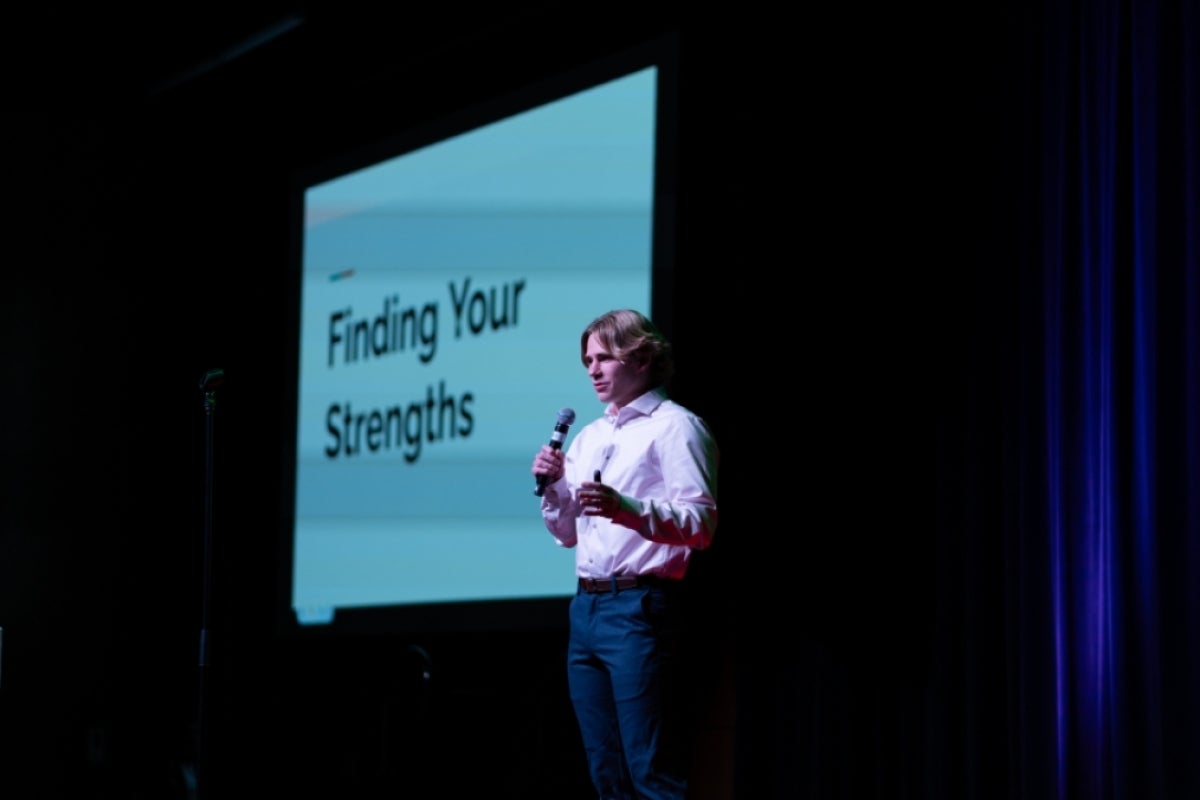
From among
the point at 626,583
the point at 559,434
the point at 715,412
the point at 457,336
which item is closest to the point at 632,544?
the point at 626,583

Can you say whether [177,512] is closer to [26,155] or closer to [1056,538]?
[26,155]

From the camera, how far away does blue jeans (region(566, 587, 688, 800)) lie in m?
2.91

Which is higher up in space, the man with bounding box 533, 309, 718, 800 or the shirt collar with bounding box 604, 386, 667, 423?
the shirt collar with bounding box 604, 386, 667, 423

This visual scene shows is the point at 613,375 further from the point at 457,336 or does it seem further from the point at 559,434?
the point at 457,336

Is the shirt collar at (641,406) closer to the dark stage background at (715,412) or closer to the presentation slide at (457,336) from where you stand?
the dark stage background at (715,412)

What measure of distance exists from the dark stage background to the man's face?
74 centimetres

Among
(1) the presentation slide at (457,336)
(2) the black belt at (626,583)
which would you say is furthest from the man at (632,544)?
(1) the presentation slide at (457,336)

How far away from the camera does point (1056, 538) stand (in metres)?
3.07

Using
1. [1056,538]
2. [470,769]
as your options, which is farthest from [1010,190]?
[470,769]

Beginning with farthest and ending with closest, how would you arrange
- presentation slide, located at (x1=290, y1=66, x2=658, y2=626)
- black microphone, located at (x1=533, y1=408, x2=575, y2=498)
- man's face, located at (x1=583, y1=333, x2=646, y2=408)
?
1. presentation slide, located at (x1=290, y1=66, x2=658, y2=626)
2. man's face, located at (x1=583, y1=333, x2=646, y2=408)
3. black microphone, located at (x1=533, y1=408, x2=575, y2=498)

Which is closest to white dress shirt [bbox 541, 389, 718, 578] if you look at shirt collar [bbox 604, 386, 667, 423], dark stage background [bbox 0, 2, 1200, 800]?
shirt collar [bbox 604, 386, 667, 423]

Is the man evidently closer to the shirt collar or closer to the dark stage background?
the shirt collar

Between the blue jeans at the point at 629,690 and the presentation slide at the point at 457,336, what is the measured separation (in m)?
1.27

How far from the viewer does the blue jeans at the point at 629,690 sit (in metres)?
2.91
